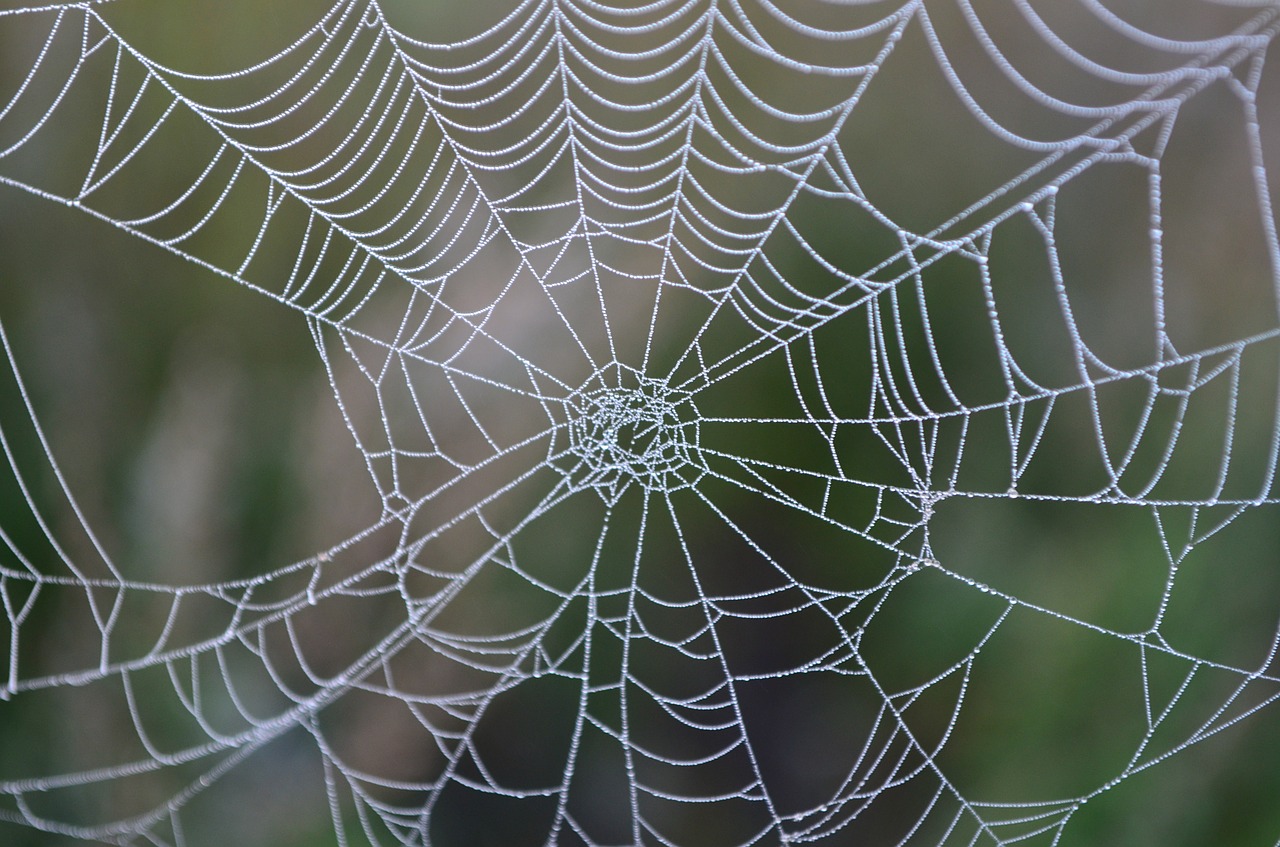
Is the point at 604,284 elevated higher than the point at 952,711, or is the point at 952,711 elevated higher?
the point at 604,284

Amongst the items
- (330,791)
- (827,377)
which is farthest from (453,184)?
(330,791)

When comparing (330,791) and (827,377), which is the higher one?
(827,377)

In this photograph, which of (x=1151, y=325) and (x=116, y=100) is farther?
(x=116, y=100)

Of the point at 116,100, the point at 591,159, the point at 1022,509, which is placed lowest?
the point at 1022,509

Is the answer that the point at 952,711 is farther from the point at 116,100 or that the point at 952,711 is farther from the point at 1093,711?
the point at 116,100

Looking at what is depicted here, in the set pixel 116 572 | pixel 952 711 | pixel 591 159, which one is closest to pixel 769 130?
pixel 591 159

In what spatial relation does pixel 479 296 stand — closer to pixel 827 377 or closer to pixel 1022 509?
pixel 827 377
